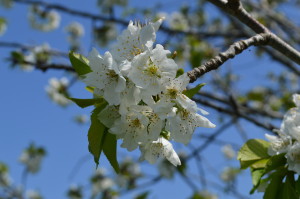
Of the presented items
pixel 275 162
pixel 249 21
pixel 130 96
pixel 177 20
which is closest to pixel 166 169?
pixel 177 20

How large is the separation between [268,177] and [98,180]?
6385 mm

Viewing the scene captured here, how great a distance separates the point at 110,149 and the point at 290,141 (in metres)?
0.81

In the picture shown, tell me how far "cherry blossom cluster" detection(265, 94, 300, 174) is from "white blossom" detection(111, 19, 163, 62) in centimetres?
76

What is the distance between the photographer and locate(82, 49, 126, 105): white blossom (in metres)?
1.26

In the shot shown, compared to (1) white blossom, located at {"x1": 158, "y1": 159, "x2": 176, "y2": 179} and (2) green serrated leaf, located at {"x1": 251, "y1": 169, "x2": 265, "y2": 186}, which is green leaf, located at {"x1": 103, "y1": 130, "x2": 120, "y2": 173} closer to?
(2) green serrated leaf, located at {"x1": 251, "y1": 169, "x2": 265, "y2": 186}

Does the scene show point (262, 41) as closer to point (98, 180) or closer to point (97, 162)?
point (97, 162)

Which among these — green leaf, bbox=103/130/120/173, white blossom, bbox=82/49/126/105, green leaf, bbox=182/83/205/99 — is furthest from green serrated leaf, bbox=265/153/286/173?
white blossom, bbox=82/49/126/105

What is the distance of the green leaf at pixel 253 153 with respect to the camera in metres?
1.73

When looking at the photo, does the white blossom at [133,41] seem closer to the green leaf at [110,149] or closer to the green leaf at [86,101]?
the green leaf at [86,101]

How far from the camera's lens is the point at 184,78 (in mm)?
1268

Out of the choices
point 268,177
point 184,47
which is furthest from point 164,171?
point 268,177

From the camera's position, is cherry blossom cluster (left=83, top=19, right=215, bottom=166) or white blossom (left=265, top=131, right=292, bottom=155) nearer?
cherry blossom cluster (left=83, top=19, right=215, bottom=166)

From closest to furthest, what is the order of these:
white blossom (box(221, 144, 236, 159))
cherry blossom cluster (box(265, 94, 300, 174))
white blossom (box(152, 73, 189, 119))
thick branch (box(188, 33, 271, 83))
A: white blossom (box(152, 73, 189, 119)) → thick branch (box(188, 33, 271, 83)) → cherry blossom cluster (box(265, 94, 300, 174)) → white blossom (box(221, 144, 236, 159))

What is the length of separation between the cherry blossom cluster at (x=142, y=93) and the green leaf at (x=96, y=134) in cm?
4
